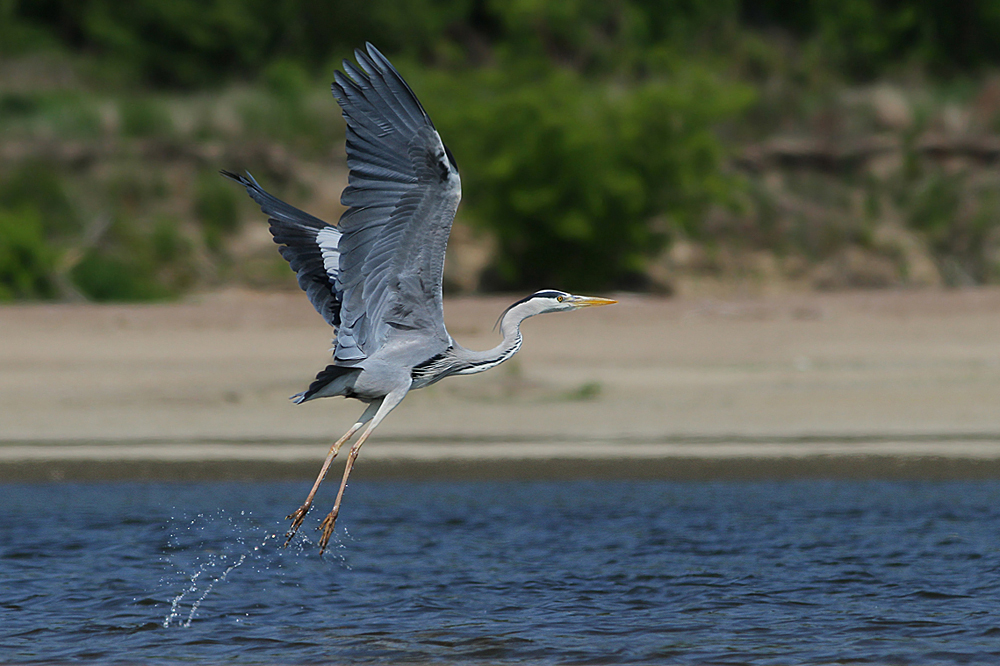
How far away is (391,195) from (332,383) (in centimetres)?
114

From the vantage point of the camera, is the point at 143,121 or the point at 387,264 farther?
the point at 143,121

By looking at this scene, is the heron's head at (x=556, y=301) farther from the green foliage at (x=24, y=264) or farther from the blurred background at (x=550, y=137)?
the green foliage at (x=24, y=264)

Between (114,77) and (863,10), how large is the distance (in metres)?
19.0

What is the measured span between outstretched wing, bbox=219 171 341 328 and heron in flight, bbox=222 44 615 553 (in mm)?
13

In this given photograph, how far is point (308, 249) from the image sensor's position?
25.9 feet

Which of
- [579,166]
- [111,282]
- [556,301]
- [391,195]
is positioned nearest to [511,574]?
[556,301]

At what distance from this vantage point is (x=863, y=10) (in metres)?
34.9

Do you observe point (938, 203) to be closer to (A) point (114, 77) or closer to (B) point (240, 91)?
(B) point (240, 91)

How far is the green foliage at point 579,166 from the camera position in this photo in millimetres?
21938

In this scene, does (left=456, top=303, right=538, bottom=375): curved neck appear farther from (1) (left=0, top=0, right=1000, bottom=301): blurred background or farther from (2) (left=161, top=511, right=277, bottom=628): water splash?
(1) (left=0, top=0, right=1000, bottom=301): blurred background

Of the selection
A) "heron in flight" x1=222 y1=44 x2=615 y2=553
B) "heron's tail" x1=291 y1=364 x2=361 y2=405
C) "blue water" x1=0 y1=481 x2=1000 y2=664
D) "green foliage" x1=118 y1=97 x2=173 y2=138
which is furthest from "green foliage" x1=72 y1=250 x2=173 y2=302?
"heron's tail" x1=291 y1=364 x2=361 y2=405

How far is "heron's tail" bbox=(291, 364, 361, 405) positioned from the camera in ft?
23.3

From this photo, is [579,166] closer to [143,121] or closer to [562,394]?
[562,394]

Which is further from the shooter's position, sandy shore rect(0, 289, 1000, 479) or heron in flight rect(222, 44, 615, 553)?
sandy shore rect(0, 289, 1000, 479)
